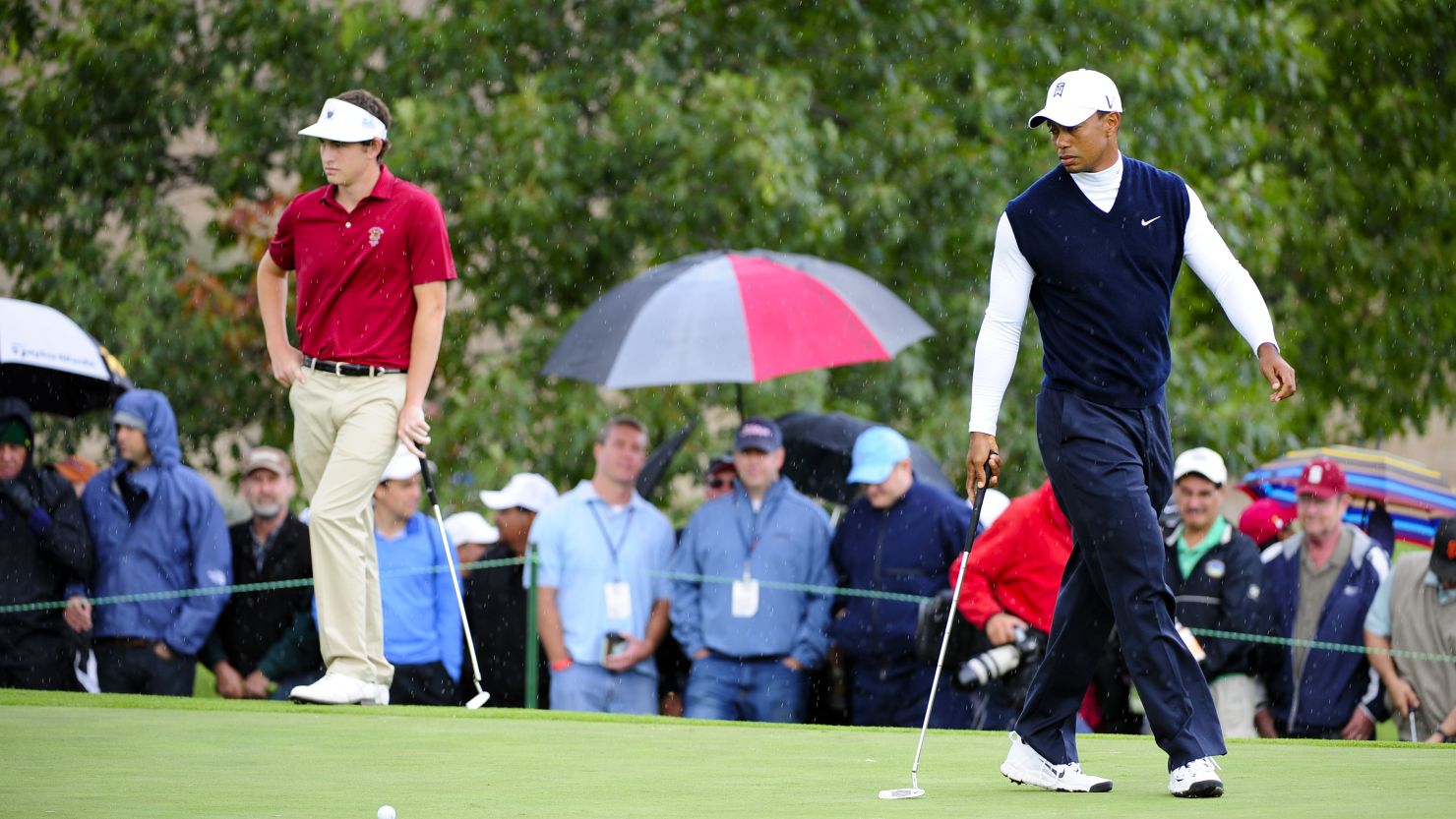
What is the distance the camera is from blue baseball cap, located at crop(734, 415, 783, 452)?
1045 centimetres

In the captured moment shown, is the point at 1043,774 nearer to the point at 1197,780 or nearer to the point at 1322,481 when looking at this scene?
the point at 1197,780

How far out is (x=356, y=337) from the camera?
749 centimetres

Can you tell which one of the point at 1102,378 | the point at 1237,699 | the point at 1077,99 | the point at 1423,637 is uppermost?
the point at 1077,99

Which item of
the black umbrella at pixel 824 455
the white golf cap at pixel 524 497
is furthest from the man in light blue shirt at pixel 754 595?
the white golf cap at pixel 524 497

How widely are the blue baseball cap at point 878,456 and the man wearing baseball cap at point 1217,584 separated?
4.44 feet

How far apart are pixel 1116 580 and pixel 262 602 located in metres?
6.27

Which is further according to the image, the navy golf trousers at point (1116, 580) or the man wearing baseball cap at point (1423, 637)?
the man wearing baseball cap at point (1423, 637)

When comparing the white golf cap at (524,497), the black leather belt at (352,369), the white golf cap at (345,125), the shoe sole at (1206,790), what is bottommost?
the shoe sole at (1206,790)

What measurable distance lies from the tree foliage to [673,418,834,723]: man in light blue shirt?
12.2 ft

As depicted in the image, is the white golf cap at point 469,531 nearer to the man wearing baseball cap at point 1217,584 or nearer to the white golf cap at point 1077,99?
the man wearing baseball cap at point 1217,584

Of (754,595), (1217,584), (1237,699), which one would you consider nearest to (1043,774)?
(1217,584)

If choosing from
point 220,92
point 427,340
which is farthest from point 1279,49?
point 427,340

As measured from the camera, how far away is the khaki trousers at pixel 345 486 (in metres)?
7.43

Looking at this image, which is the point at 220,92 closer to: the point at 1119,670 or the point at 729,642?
the point at 729,642
